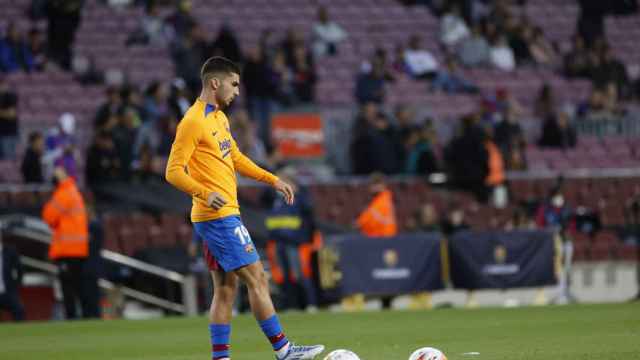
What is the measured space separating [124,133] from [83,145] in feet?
4.66

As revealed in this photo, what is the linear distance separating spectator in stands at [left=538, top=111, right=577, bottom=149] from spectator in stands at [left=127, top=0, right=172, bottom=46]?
24.9 feet

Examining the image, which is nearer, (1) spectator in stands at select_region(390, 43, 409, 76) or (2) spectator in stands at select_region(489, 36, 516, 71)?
(1) spectator in stands at select_region(390, 43, 409, 76)

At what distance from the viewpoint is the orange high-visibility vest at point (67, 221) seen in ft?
66.5

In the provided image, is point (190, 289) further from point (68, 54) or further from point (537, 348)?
point (537, 348)

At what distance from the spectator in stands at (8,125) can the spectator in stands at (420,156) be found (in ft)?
23.0

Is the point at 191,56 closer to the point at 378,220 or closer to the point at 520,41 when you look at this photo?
the point at 378,220

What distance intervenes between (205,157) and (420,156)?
15.8 metres

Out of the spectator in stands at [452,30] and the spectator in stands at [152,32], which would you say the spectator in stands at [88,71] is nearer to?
the spectator in stands at [152,32]

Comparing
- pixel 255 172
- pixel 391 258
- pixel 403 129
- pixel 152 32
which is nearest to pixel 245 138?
pixel 403 129

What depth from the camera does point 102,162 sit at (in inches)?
952

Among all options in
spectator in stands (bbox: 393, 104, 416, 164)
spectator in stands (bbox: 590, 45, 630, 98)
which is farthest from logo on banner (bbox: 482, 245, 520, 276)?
spectator in stands (bbox: 590, 45, 630, 98)

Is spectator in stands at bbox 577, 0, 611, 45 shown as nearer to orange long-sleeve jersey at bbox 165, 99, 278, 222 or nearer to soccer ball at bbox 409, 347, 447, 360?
orange long-sleeve jersey at bbox 165, 99, 278, 222

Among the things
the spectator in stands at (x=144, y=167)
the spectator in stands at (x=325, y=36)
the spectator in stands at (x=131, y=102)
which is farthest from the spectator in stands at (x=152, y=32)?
the spectator in stands at (x=144, y=167)

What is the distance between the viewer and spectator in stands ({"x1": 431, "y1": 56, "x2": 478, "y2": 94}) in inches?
1201
